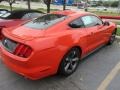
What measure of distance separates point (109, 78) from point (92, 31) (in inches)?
56.2

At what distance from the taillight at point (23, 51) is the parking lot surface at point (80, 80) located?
0.77 metres

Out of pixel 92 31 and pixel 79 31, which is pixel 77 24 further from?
pixel 92 31

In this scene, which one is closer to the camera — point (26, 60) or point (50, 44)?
point (26, 60)

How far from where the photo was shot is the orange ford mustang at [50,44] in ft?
14.1

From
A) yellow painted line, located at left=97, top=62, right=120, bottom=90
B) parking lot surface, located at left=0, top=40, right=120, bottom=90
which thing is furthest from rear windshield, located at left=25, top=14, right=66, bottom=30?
yellow painted line, located at left=97, top=62, right=120, bottom=90

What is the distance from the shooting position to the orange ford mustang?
429 cm

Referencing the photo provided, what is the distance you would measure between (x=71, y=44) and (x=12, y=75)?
158 centimetres

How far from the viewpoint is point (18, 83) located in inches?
189

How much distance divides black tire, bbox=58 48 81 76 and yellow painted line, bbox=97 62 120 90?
2.65 ft

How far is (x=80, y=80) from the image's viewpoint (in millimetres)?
4953

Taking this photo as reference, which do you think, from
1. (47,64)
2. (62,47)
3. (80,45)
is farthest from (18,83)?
(80,45)

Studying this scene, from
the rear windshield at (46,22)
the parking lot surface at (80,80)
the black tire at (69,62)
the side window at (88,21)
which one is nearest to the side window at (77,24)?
the side window at (88,21)

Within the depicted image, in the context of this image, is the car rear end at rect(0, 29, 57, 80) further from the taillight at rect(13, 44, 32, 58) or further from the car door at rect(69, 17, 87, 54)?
the car door at rect(69, 17, 87, 54)

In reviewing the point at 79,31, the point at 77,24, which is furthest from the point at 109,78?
the point at 77,24
